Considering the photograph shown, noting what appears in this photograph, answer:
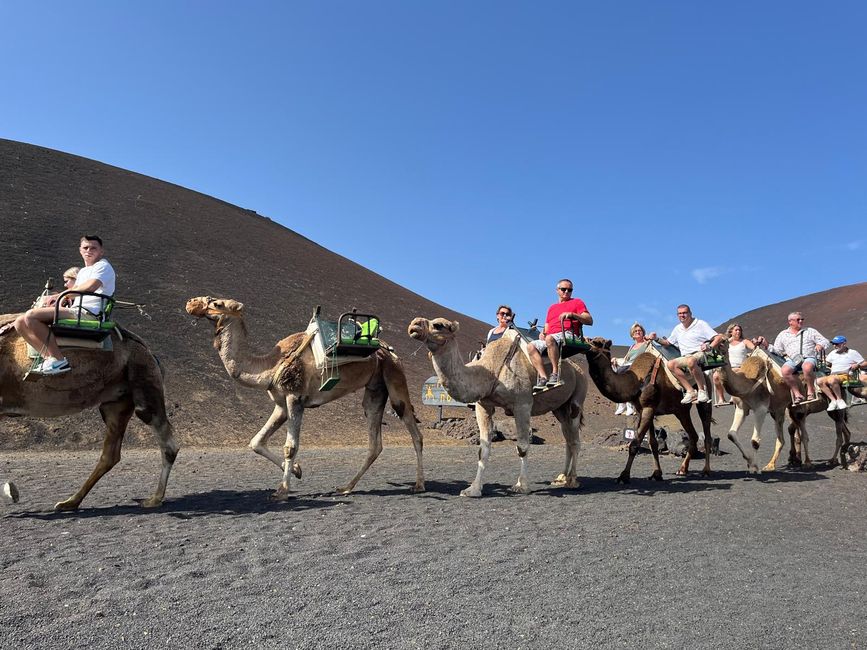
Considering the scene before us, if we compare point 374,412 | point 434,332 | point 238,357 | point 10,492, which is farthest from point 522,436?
point 10,492

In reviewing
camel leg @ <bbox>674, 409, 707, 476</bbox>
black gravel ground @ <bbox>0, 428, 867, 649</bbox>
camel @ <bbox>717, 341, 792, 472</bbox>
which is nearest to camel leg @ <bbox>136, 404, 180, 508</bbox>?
black gravel ground @ <bbox>0, 428, 867, 649</bbox>

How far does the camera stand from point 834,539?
7008 millimetres

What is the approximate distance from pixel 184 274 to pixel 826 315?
7468 centimetres

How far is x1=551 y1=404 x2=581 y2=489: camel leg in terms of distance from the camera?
35.4ft

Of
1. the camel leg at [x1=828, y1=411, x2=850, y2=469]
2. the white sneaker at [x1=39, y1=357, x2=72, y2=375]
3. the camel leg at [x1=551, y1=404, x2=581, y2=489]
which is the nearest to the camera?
the white sneaker at [x1=39, y1=357, x2=72, y2=375]

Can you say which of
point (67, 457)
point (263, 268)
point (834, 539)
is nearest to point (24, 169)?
point (263, 268)

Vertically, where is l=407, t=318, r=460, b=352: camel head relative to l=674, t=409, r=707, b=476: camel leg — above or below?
above

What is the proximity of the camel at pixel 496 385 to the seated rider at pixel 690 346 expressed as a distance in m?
1.93

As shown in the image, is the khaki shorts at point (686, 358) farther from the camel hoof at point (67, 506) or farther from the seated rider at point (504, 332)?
the camel hoof at point (67, 506)

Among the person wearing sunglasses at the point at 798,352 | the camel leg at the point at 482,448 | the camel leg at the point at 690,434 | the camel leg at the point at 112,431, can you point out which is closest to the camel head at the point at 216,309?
the camel leg at the point at 112,431

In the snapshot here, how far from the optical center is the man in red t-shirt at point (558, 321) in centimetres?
1000

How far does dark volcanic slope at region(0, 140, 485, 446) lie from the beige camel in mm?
12389

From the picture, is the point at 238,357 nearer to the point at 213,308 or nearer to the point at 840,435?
the point at 213,308

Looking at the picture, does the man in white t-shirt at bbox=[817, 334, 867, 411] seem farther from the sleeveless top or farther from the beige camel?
the beige camel
